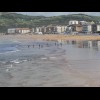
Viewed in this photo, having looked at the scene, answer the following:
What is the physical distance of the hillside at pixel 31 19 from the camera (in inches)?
233

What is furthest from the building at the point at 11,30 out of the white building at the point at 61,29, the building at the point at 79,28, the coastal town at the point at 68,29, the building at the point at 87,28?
the building at the point at 87,28

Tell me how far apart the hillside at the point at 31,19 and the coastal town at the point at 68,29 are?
0.07 m

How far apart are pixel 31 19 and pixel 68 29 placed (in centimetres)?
63

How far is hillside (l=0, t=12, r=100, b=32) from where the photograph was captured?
593 cm

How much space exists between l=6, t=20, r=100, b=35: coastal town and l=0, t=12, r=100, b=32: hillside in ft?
0.22

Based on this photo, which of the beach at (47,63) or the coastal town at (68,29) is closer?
the beach at (47,63)

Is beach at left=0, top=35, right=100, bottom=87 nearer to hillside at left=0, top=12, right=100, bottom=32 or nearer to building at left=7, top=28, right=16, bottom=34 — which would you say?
building at left=7, top=28, right=16, bottom=34

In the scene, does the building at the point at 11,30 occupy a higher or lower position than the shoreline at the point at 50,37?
higher

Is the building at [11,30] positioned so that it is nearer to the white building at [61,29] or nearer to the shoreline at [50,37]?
the shoreline at [50,37]

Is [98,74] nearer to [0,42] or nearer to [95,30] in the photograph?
[95,30]
